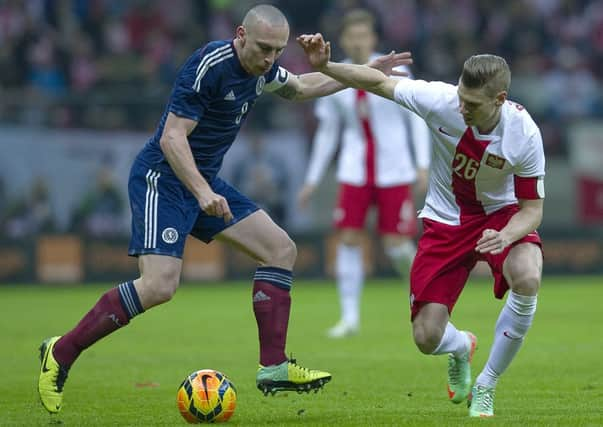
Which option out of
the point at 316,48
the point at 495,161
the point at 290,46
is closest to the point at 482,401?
the point at 495,161

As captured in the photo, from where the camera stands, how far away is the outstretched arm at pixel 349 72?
682cm

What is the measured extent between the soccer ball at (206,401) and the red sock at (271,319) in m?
0.45

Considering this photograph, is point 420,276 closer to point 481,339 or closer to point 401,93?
point 401,93

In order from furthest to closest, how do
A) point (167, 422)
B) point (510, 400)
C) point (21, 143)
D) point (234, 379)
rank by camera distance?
point (21, 143) → point (234, 379) → point (510, 400) → point (167, 422)

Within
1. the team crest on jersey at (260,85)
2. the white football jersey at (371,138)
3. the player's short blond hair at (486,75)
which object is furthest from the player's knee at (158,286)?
the white football jersey at (371,138)

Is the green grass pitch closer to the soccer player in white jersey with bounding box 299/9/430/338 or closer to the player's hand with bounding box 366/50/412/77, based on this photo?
the soccer player in white jersey with bounding box 299/9/430/338

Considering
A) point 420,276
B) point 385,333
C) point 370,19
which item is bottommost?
point 385,333

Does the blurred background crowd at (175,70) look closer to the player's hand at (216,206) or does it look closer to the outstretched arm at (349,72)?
the outstretched arm at (349,72)

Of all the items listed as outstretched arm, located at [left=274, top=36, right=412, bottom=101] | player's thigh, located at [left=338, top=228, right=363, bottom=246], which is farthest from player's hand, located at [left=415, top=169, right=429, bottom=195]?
outstretched arm, located at [left=274, top=36, right=412, bottom=101]

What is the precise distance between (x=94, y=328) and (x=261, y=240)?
1.12 metres

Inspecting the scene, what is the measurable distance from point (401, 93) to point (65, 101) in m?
11.7

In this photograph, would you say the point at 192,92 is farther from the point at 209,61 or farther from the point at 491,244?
the point at 491,244

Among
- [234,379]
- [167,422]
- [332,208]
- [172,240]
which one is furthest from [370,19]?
[332,208]

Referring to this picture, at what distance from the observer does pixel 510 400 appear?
7.41m
